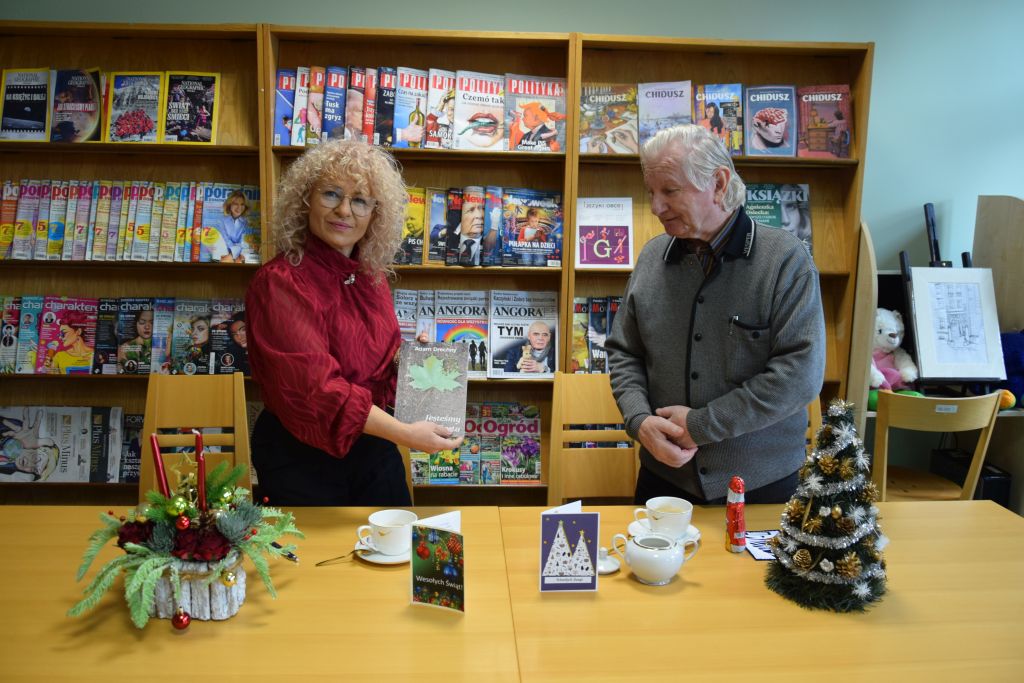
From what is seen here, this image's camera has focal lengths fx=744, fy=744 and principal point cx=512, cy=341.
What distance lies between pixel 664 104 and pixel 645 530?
2.19 meters

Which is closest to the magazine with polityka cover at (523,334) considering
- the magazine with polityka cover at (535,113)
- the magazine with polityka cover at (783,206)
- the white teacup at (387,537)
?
the magazine with polityka cover at (535,113)

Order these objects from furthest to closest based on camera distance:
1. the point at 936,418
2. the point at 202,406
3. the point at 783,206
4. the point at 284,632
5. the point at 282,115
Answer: the point at 783,206 → the point at 282,115 → the point at 936,418 → the point at 202,406 → the point at 284,632

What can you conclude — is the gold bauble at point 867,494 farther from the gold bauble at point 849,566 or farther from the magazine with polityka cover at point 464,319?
the magazine with polityka cover at point 464,319

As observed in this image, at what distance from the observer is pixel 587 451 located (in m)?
2.25

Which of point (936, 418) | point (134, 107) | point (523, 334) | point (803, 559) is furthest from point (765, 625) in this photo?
point (134, 107)

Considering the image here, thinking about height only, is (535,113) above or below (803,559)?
above

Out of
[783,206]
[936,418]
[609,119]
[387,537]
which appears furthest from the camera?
[783,206]

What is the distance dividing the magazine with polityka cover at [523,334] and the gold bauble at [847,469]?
192cm

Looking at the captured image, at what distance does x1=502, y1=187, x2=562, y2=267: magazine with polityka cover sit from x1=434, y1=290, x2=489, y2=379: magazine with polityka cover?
0.27m

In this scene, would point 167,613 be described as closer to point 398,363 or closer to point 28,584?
point 28,584

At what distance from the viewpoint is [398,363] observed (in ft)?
6.48

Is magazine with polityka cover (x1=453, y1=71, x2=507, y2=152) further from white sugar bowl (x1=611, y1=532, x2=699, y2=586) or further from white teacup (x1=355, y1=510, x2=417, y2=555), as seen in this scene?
white sugar bowl (x1=611, y1=532, x2=699, y2=586)

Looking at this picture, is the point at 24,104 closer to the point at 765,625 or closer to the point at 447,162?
the point at 447,162

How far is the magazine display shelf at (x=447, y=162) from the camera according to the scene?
3.13 meters
